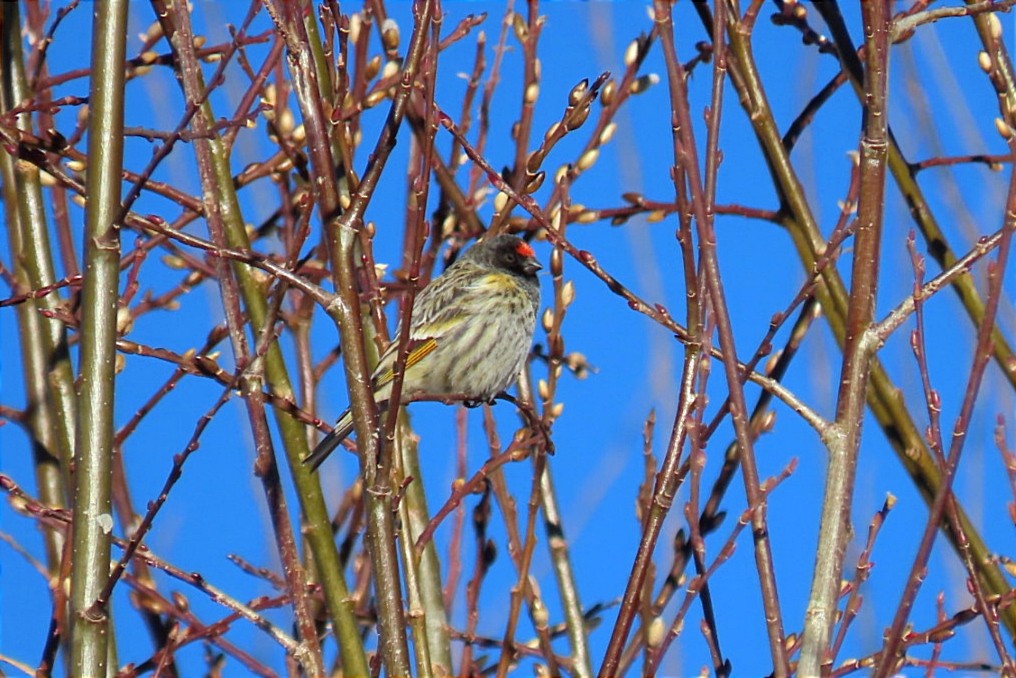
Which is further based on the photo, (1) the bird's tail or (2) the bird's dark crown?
(2) the bird's dark crown

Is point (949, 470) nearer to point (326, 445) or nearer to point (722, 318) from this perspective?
point (722, 318)

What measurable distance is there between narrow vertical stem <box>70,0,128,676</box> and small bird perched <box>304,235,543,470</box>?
2797 millimetres

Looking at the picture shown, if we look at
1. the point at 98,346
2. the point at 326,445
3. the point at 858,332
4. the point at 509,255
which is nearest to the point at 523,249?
the point at 509,255

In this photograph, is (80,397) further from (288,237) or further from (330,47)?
(288,237)

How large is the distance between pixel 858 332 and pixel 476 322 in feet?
10.6

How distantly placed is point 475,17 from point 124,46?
1.83 metres

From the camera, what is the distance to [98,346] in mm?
2570

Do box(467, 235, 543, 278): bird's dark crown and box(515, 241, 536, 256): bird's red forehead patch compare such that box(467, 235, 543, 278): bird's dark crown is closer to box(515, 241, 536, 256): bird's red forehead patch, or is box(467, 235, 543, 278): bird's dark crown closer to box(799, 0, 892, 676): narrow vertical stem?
box(515, 241, 536, 256): bird's red forehead patch

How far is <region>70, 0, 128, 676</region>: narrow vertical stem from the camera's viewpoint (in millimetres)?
2512

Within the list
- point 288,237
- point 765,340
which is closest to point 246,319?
point 288,237

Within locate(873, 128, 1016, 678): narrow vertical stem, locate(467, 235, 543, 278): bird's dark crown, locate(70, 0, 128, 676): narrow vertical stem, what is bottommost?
locate(873, 128, 1016, 678): narrow vertical stem

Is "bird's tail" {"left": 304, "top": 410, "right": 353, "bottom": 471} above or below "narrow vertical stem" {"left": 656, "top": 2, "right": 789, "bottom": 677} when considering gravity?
above

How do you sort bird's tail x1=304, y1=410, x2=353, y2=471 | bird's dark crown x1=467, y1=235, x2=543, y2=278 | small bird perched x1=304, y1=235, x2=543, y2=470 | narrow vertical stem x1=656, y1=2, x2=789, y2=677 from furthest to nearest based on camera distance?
bird's dark crown x1=467, y1=235, x2=543, y2=278 < small bird perched x1=304, y1=235, x2=543, y2=470 < bird's tail x1=304, y1=410, x2=353, y2=471 < narrow vertical stem x1=656, y1=2, x2=789, y2=677

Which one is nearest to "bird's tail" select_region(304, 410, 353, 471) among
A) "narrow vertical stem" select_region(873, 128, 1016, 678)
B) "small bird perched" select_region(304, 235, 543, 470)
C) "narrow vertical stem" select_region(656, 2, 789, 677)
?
"small bird perched" select_region(304, 235, 543, 470)
